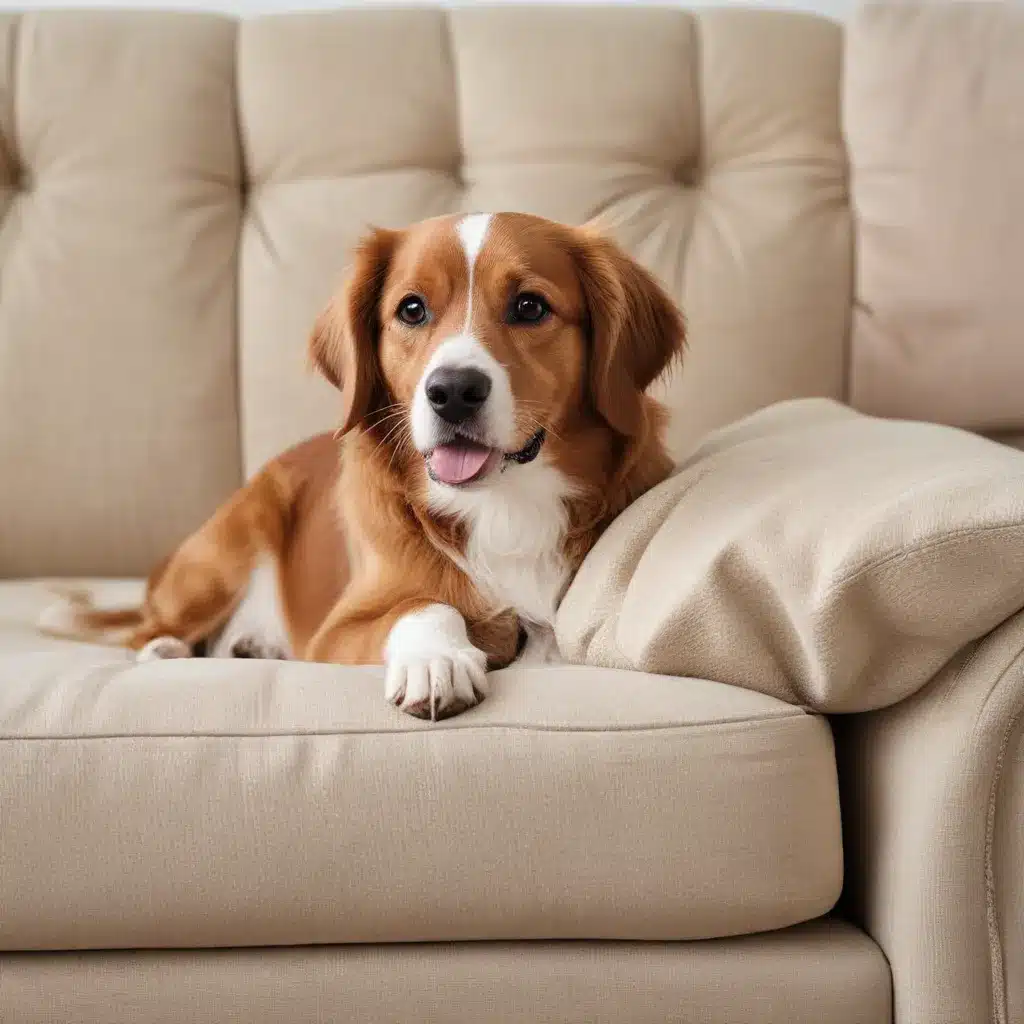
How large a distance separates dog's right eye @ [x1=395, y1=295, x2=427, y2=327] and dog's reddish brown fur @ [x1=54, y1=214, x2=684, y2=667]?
0.5 inches

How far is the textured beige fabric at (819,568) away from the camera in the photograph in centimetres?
106

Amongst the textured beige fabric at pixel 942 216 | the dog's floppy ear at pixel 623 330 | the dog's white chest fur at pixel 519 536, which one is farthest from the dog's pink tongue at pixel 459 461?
the textured beige fabric at pixel 942 216

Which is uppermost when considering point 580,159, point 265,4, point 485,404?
point 265,4

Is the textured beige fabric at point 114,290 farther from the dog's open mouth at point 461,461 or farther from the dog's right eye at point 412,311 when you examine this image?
the dog's open mouth at point 461,461

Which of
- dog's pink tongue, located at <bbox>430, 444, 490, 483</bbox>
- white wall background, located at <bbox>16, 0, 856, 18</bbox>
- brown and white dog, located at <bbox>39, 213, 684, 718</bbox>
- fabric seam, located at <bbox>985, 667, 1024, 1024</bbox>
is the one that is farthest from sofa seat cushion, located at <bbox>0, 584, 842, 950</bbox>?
white wall background, located at <bbox>16, 0, 856, 18</bbox>

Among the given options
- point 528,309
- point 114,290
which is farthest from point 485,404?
point 114,290

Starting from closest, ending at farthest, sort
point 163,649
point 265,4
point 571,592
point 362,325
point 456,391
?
point 456,391, point 571,592, point 362,325, point 163,649, point 265,4

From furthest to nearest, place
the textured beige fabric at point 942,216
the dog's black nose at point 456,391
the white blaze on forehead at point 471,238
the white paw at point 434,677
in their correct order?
the textured beige fabric at point 942,216 < the white blaze on forehead at point 471,238 < the dog's black nose at point 456,391 < the white paw at point 434,677

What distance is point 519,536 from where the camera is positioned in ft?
5.25

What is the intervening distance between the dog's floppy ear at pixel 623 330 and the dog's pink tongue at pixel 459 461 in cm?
21

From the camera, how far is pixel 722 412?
2078mm

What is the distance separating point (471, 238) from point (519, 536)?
41 centimetres

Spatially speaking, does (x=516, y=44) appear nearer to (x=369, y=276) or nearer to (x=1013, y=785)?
(x=369, y=276)

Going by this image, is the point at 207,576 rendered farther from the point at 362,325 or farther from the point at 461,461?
the point at 461,461
